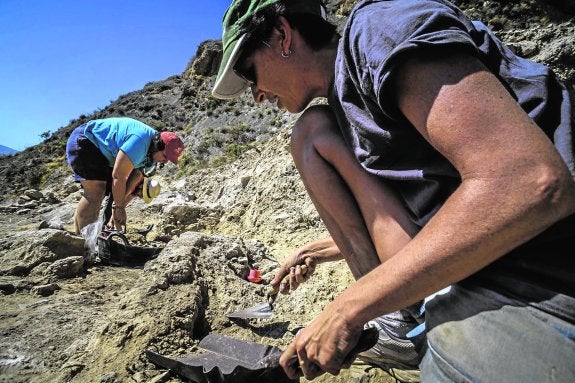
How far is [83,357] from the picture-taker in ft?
5.98

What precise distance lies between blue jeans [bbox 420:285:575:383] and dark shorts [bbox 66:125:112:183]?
4.67m

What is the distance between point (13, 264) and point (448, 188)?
3380 millimetres

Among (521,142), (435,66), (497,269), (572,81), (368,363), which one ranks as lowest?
(368,363)

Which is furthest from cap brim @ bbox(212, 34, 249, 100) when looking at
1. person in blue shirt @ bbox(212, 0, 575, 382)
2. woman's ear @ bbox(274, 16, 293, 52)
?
person in blue shirt @ bbox(212, 0, 575, 382)

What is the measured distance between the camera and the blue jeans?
862mm

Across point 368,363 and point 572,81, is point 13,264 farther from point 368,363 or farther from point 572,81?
point 572,81

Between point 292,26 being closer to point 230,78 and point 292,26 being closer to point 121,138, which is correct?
point 230,78

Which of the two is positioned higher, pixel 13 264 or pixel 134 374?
pixel 13 264

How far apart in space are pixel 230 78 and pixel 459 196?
108cm

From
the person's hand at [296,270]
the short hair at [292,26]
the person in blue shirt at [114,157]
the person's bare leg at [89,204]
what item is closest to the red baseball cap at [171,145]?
the person in blue shirt at [114,157]

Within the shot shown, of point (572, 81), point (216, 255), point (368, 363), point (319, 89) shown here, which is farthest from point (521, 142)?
point (572, 81)

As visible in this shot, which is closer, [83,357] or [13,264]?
[83,357]

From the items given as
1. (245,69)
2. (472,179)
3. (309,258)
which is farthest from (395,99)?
(309,258)

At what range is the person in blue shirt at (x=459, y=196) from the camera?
782mm
